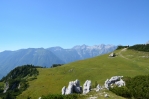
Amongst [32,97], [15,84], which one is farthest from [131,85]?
[15,84]

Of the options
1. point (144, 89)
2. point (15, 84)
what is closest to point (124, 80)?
point (144, 89)

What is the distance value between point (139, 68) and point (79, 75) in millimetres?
40437

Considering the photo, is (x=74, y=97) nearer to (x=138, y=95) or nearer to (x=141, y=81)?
(x=138, y=95)

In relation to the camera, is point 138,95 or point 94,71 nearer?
point 138,95

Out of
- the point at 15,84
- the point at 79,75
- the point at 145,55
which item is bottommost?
the point at 15,84

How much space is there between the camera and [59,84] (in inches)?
4747

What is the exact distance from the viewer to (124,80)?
71812mm

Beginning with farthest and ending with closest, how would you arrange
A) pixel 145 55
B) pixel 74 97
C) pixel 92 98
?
pixel 145 55 → pixel 74 97 → pixel 92 98

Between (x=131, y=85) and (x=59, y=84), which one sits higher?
(x=131, y=85)

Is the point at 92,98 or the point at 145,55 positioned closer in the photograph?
the point at 92,98

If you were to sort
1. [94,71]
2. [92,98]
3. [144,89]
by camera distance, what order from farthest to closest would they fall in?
[94,71] < [144,89] < [92,98]

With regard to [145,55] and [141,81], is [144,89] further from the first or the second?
[145,55]

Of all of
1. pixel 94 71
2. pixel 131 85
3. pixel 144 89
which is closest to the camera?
pixel 144 89

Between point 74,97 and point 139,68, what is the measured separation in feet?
260
